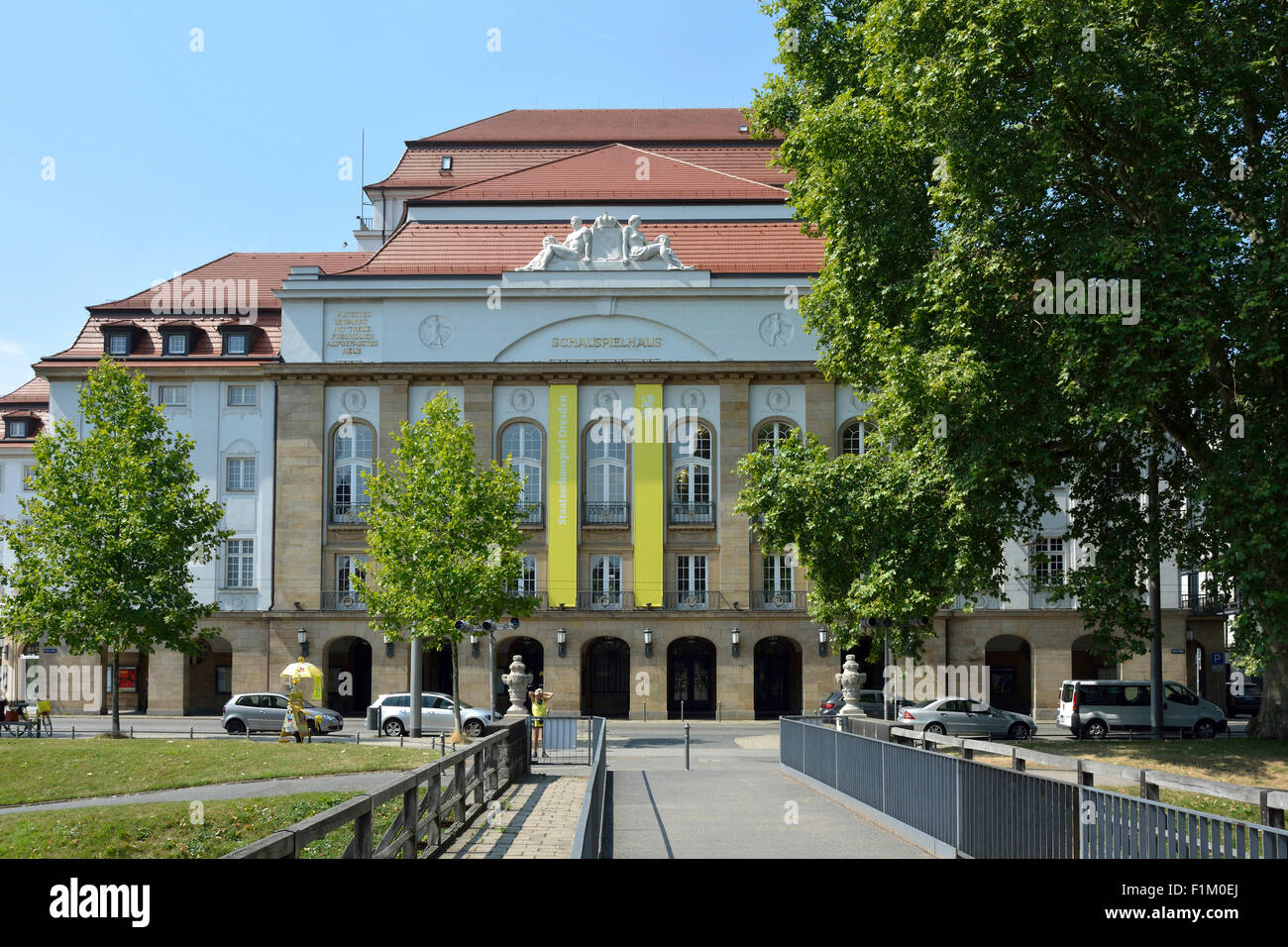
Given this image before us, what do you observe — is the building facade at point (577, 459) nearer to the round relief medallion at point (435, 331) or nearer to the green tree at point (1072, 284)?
the round relief medallion at point (435, 331)

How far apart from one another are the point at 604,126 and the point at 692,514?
25993mm

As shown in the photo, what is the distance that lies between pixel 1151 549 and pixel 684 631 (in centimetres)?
2470

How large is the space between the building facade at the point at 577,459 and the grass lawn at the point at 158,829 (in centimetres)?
2760

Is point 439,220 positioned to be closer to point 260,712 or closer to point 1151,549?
point 260,712

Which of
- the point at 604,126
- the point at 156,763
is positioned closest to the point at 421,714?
the point at 156,763

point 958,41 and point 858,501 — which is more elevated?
point 958,41

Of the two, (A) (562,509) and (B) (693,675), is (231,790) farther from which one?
(B) (693,675)

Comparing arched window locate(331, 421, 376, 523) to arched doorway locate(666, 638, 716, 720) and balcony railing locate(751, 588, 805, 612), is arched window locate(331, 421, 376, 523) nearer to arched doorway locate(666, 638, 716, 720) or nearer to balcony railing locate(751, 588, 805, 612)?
arched doorway locate(666, 638, 716, 720)

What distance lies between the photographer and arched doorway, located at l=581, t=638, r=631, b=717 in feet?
158

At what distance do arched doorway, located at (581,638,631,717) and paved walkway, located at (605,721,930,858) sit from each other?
21854 millimetres

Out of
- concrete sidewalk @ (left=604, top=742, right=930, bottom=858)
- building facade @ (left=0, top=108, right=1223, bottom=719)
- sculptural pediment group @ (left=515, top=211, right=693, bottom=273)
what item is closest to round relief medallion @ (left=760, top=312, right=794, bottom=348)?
building facade @ (left=0, top=108, right=1223, bottom=719)

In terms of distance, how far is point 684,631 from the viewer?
46.0 meters

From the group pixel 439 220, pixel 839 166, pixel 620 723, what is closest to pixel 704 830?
pixel 839 166
